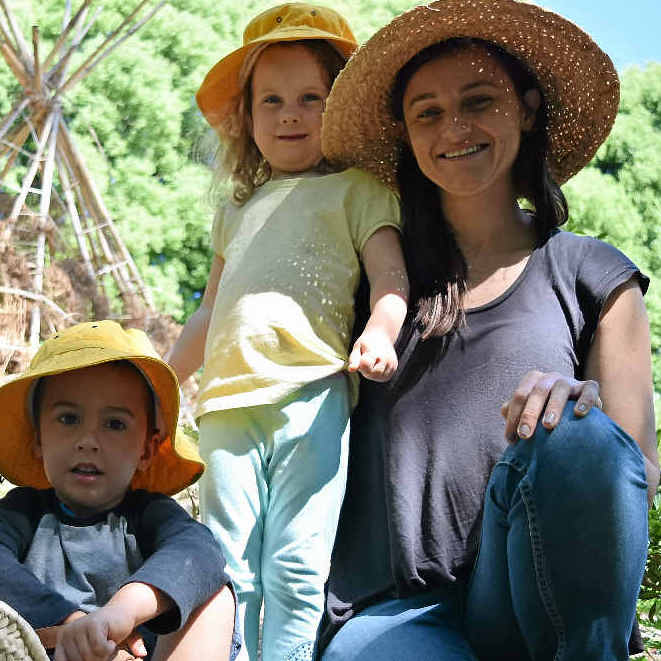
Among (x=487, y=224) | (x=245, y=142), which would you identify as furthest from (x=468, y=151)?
(x=245, y=142)

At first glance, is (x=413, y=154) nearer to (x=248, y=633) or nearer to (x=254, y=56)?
(x=254, y=56)

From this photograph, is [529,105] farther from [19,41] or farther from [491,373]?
Result: [19,41]

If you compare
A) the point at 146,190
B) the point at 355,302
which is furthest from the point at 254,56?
the point at 146,190

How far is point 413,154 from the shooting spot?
225 centimetres

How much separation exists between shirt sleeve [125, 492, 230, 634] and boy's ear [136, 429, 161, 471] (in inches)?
2.5

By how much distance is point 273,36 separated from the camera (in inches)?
90.1

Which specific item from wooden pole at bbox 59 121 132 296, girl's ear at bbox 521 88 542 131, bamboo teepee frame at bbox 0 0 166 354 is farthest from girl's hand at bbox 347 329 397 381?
wooden pole at bbox 59 121 132 296

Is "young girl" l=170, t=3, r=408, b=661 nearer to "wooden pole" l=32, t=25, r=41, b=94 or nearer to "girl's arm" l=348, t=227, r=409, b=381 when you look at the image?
"girl's arm" l=348, t=227, r=409, b=381

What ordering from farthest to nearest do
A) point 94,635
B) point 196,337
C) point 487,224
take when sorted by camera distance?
point 196,337
point 487,224
point 94,635

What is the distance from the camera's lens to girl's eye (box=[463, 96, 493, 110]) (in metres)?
2.02

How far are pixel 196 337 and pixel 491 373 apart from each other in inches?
32.0

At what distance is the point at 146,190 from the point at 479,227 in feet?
24.0

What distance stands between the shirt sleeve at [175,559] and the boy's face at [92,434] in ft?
0.25

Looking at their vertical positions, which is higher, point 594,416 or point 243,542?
point 594,416
